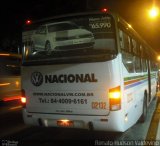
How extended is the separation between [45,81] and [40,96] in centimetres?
37

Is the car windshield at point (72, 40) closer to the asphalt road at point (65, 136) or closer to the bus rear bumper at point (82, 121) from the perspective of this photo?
the bus rear bumper at point (82, 121)

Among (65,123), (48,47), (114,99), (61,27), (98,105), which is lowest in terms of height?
(65,123)

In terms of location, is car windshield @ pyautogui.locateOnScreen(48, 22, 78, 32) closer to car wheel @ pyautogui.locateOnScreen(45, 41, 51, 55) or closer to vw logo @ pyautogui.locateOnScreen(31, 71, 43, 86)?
car wheel @ pyautogui.locateOnScreen(45, 41, 51, 55)

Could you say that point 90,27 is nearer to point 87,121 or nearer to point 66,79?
point 66,79

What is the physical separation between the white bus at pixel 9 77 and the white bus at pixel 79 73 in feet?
17.8

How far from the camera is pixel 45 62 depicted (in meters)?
6.96

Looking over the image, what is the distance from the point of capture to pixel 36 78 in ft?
23.3

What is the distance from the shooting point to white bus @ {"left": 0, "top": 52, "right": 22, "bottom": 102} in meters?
12.6

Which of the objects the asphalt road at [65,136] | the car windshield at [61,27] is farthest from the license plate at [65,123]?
the car windshield at [61,27]

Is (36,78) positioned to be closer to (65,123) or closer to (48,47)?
(48,47)

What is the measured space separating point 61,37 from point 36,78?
3.55 ft

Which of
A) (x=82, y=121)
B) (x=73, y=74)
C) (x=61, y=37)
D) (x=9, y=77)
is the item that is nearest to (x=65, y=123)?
(x=82, y=121)

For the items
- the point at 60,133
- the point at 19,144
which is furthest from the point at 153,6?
the point at 19,144

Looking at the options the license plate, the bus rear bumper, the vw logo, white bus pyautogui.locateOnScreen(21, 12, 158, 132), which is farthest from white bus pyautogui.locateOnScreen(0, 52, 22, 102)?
the license plate
